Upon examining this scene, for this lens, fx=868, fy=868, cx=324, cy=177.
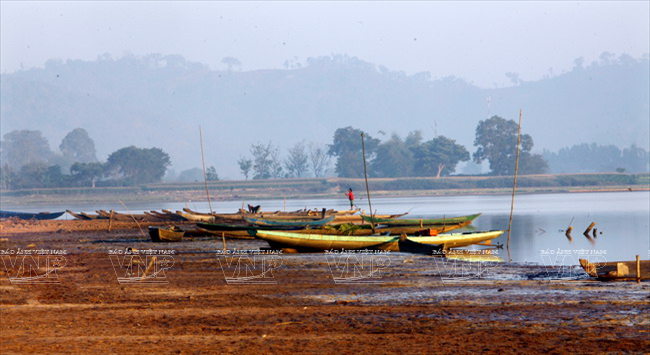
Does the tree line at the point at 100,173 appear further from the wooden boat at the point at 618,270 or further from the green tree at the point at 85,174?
the wooden boat at the point at 618,270

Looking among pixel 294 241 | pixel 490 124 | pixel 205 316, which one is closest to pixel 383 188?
pixel 490 124

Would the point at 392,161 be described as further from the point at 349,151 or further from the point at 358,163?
the point at 349,151

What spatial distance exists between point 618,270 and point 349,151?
542ft

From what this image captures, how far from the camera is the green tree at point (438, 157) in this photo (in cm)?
17362

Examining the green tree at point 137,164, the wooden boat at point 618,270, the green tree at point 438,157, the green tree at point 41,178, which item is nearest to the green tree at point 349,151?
the green tree at point 438,157

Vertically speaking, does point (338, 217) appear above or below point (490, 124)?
below

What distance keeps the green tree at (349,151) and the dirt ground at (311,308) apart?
153 meters

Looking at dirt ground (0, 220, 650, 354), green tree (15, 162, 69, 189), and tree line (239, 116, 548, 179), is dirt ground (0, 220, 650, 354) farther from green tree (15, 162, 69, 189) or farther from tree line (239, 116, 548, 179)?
tree line (239, 116, 548, 179)

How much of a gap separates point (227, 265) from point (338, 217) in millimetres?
25655

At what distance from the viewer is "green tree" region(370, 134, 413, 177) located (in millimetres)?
177625

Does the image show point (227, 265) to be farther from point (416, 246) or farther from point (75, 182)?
point (75, 182)

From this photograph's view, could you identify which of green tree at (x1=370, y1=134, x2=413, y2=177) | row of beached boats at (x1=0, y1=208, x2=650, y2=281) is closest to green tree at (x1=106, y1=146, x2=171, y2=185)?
green tree at (x1=370, y1=134, x2=413, y2=177)

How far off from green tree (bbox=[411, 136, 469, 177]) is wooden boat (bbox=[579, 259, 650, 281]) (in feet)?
495

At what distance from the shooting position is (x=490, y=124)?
596ft
